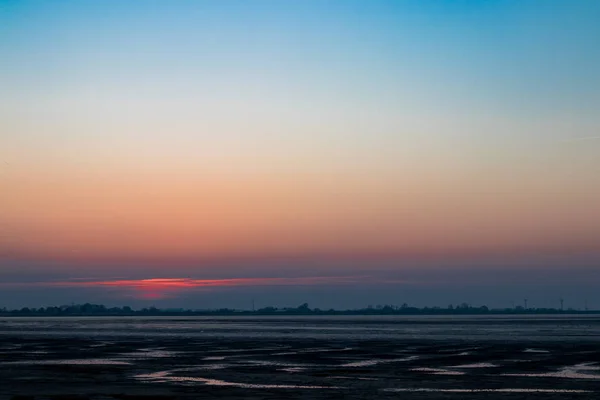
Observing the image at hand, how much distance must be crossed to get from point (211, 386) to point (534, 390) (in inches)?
560

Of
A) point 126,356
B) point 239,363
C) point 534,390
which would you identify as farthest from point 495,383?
point 126,356

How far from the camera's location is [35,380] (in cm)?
4031

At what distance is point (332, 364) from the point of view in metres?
51.6

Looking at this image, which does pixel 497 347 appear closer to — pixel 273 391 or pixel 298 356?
pixel 298 356

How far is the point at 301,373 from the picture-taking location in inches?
1789

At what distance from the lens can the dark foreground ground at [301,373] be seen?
1395 inches

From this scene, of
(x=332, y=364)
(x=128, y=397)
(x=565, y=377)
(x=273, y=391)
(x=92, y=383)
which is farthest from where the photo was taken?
(x=332, y=364)

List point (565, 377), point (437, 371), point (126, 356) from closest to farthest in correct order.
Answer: point (565, 377)
point (437, 371)
point (126, 356)

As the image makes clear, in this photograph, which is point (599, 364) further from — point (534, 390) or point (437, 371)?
point (534, 390)

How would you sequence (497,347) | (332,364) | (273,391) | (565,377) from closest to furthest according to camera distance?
(273,391), (565,377), (332,364), (497,347)

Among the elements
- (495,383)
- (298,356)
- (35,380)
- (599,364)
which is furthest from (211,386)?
(599,364)

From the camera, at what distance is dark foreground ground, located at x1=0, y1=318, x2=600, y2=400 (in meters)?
35.4

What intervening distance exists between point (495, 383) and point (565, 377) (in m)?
5.35

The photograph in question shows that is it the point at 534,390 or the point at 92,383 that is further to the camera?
the point at 92,383
